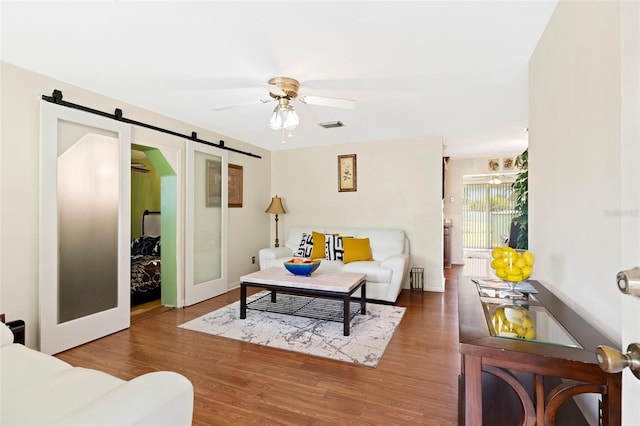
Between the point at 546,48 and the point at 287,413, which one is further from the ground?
the point at 546,48

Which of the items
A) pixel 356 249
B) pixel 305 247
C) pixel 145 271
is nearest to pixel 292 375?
pixel 356 249

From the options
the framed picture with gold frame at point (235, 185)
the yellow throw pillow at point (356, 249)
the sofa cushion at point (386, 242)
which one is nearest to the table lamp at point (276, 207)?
the framed picture with gold frame at point (235, 185)

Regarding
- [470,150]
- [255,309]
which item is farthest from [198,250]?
[470,150]

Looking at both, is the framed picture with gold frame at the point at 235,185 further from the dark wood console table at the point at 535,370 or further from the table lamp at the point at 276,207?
the dark wood console table at the point at 535,370

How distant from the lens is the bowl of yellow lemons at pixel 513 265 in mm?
1536

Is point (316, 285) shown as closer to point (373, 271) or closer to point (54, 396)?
point (373, 271)

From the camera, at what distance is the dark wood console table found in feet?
2.82

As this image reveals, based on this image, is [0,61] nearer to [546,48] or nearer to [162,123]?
[162,123]

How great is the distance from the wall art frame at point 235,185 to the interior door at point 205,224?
8.2 inches

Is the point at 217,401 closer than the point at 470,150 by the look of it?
Yes

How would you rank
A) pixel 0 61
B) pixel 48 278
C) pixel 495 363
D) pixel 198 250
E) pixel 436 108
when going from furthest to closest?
pixel 198 250 < pixel 436 108 < pixel 48 278 < pixel 0 61 < pixel 495 363

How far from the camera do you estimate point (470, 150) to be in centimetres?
579

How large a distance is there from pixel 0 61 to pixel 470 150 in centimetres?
643

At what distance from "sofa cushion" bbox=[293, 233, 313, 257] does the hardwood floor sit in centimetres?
198
